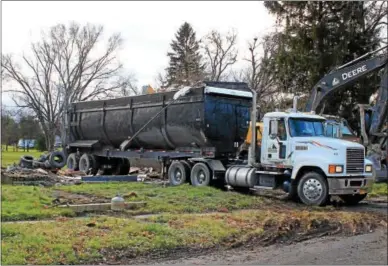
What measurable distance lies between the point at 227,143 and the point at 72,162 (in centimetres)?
1085

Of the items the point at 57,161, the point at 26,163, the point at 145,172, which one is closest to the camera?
the point at 145,172

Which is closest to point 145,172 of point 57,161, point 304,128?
point 57,161

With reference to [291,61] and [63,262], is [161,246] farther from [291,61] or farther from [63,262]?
[291,61]

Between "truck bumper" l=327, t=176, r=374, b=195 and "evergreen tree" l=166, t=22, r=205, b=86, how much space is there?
30.7 m

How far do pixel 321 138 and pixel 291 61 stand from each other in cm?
1682

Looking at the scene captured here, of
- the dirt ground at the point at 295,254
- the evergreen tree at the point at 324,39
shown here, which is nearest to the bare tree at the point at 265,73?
the evergreen tree at the point at 324,39

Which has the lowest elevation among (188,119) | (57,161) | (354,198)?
(354,198)

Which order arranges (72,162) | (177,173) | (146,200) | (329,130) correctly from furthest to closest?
(72,162) → (177,173) → (329,130) → (146,200)

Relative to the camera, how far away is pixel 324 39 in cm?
3028

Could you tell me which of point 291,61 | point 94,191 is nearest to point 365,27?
point 291,61

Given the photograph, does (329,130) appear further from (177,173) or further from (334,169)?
(177,173)

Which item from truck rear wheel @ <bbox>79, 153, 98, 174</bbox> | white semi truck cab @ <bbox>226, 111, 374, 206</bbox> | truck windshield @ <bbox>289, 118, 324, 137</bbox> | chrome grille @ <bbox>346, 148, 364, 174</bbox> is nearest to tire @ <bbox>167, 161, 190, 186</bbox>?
white semi truck cab @ <bbox>226, 111, 374, 206</bbox>

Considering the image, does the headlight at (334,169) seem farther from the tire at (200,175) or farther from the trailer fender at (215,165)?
the tire at (200,175)

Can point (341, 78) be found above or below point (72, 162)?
above
